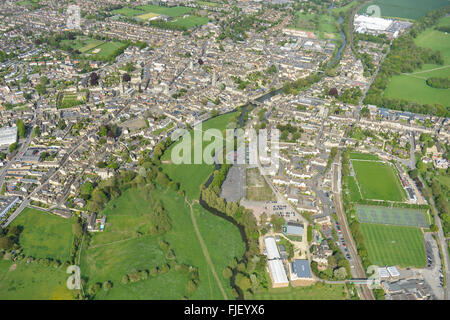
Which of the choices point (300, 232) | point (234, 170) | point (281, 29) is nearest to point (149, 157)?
point (234, 170)

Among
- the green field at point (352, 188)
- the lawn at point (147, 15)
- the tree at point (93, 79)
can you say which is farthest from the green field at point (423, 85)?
the lawn at point (147, 15)

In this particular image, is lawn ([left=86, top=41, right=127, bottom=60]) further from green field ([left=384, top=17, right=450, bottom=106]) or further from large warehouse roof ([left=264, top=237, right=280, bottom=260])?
green field ([left=384, top=17, right=450, bottom=106])

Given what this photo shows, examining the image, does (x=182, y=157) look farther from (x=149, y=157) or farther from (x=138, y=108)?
(x=138, y=108)

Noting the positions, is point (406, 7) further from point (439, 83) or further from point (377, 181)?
point (377, 181)

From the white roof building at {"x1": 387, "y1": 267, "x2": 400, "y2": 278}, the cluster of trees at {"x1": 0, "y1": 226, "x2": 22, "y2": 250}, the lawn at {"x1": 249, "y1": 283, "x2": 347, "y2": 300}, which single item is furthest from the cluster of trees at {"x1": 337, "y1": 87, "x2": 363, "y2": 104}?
the cluster of trees at {"x1": 0, "y1": 226, "x2": 22, "y2": 250}

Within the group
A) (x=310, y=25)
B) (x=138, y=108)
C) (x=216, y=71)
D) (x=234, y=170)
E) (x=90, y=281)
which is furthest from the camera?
(x=310, y=25)
